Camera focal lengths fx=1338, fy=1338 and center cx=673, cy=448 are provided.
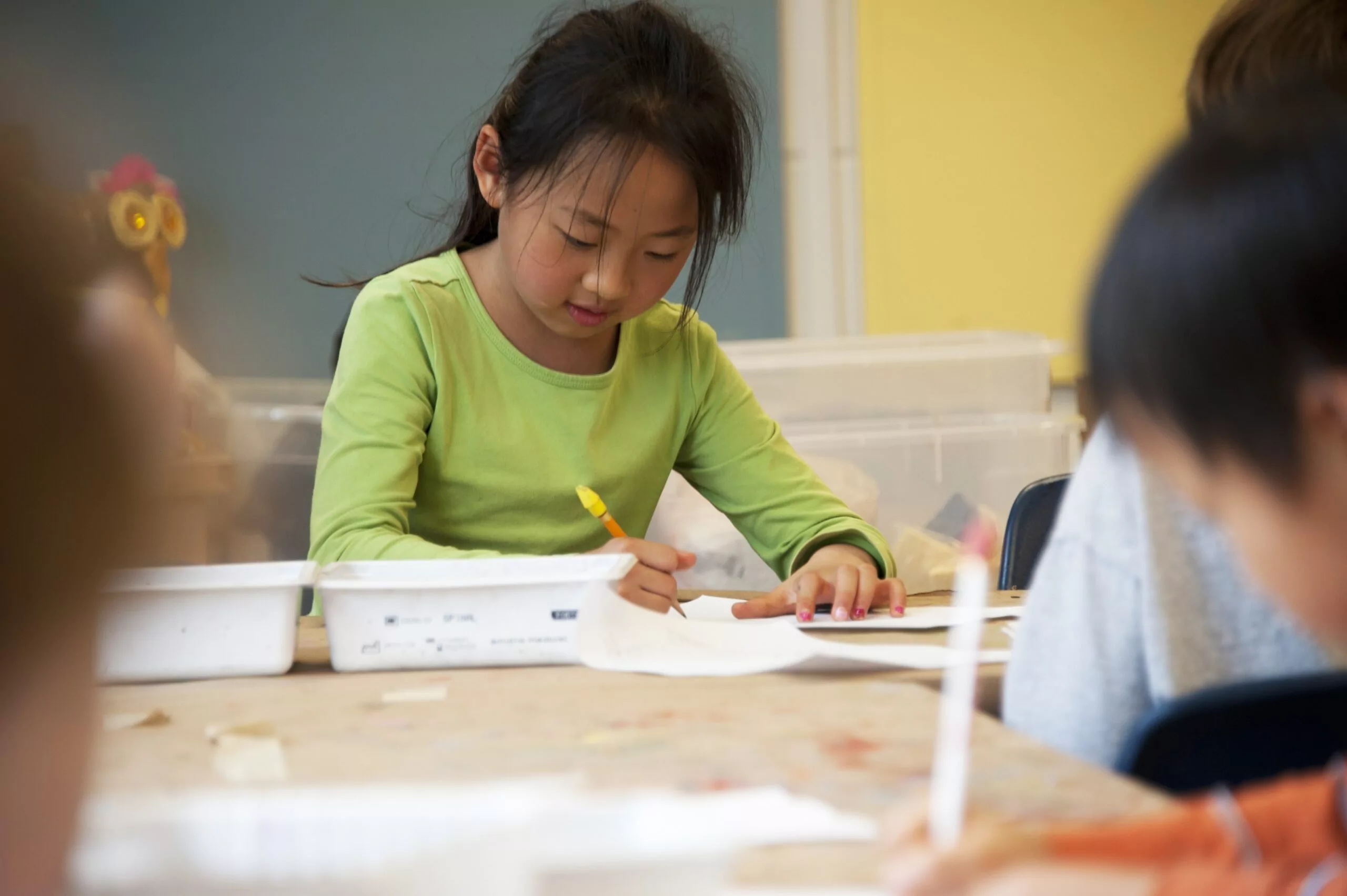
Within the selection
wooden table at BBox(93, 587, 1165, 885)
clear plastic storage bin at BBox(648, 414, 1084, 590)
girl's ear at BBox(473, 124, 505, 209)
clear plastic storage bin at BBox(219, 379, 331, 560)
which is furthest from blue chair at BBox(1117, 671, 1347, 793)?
clear plastic storage bin at BBox(219, 379, 331, 560)

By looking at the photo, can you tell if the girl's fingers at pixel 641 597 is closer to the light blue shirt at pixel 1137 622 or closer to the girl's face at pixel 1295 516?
the light blue shirt at pixel 1137 622

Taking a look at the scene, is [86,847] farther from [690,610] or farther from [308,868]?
[690,610]

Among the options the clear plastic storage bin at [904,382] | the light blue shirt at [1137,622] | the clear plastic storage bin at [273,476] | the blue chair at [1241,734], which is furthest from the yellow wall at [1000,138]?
the blue chair at [1241,734]

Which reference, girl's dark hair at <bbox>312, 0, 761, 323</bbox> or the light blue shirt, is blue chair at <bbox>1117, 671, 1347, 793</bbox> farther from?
girl's dark hair at <bbox>312, 0, 761, 323</bbox>

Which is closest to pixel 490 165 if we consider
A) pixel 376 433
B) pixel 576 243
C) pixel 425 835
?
pixel 576 243

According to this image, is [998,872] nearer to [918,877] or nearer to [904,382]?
[918,877]

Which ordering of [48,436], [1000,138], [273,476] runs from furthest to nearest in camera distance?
[1000,138]
[273,476]
[48,436]

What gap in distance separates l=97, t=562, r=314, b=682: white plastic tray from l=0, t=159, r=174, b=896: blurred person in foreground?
53cm

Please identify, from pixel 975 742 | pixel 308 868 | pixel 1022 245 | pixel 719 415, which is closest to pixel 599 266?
pixel 719 415

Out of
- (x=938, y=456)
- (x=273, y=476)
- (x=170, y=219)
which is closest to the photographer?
(x=938, y=456)

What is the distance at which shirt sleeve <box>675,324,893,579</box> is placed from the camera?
133cm

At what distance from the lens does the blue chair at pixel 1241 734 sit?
537 mm

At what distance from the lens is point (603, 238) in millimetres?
1156

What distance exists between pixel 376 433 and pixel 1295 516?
854 millimetres
